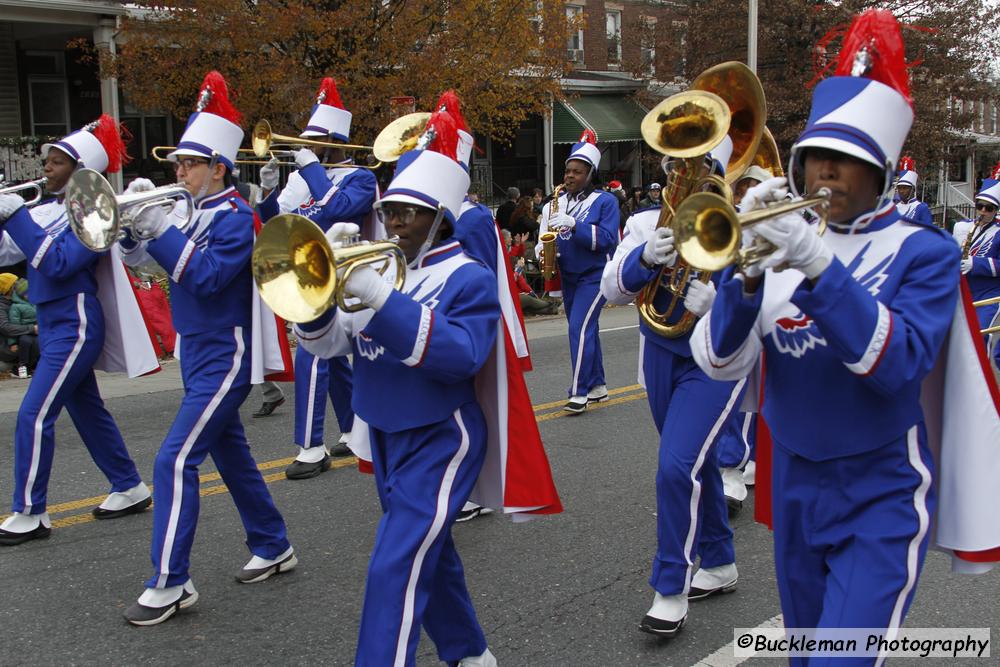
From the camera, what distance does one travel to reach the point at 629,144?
30500mm

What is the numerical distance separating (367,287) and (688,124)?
171 cm

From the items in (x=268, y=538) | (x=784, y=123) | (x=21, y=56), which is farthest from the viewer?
(x=784, y=123)

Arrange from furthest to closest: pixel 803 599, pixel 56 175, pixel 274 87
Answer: pixel 274 87 → pixel 56 175 → pixel 803 599

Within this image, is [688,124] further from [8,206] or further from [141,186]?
[8,206]

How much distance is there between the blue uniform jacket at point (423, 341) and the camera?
10.7 feet

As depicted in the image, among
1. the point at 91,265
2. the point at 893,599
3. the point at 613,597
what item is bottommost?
the point at 613,597

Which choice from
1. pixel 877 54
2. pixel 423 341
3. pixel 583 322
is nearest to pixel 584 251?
pixel 583 322

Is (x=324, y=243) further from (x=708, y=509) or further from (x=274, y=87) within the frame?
(x=274, y=87)

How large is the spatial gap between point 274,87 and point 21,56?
24.9 feet

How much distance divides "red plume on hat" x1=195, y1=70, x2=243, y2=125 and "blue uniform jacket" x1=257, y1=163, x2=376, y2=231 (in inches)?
62.3

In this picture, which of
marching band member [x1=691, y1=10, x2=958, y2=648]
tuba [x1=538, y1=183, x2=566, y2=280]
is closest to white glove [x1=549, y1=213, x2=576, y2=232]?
tuba [x1=538, y1=183, x2=566, y2=280]

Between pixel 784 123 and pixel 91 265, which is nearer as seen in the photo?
pixel 91 265

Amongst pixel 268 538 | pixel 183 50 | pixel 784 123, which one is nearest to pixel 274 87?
pixel 183 50

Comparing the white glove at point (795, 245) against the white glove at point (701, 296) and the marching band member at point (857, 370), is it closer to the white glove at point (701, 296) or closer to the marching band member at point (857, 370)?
the marching band member at point (857, 370)
